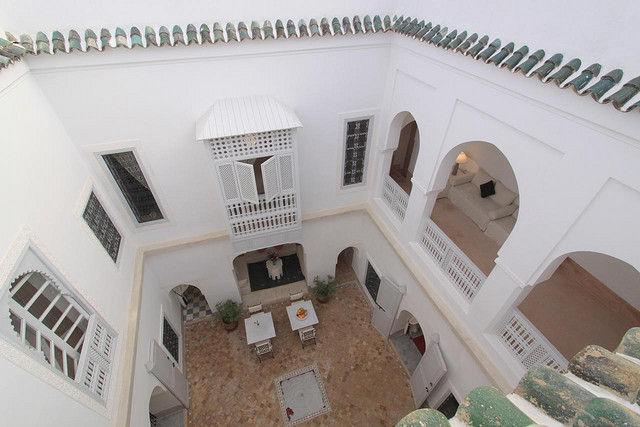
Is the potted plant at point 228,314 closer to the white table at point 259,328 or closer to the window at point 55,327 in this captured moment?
the white table at point 259,328

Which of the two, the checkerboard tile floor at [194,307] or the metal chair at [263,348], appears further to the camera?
the checkerboard tile floor at [194,307]

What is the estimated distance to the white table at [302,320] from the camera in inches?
300

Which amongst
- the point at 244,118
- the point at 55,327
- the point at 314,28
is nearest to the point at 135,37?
the point at 244,118

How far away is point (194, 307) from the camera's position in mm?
8781

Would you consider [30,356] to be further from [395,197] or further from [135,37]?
[395,197]

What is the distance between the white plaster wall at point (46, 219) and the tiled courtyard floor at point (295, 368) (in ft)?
9.89

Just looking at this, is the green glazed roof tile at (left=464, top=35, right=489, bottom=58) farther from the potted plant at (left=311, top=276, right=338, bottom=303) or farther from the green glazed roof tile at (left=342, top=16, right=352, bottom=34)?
the potted plant at (left=311, top=276, right=338, bottom=303)

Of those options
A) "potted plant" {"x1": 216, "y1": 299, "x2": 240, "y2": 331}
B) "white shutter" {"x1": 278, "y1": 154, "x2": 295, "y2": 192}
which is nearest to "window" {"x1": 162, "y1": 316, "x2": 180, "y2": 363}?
"potted plant" {"x1": 216, "y1": 299, "x2": 240, "y2": 331}

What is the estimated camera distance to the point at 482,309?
478 centimetres

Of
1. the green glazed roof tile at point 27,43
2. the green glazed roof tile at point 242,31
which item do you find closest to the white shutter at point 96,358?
the green glazed roof tile at point 27,43

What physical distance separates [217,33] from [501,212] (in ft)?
22.4

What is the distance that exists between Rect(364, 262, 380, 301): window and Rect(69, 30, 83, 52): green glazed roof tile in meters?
7.29

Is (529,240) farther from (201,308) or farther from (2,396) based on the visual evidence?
(201,308)

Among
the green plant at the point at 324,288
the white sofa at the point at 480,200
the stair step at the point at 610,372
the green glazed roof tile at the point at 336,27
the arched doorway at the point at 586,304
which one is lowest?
the green plant at the point at 324,288
